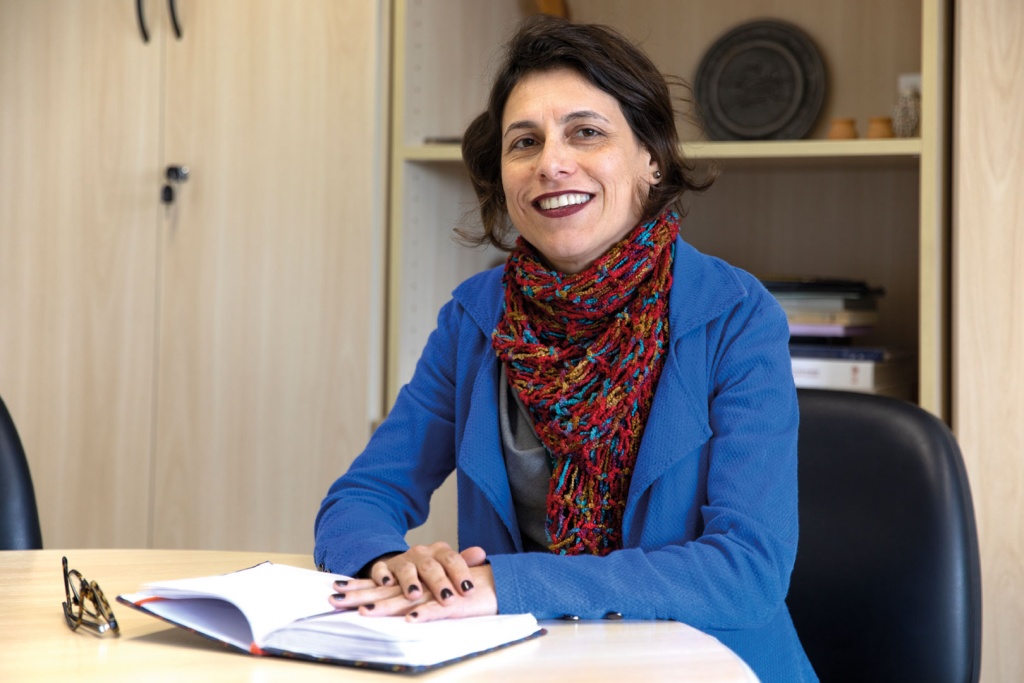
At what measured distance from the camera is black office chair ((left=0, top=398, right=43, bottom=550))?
1.45 meters

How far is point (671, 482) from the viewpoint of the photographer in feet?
4.10

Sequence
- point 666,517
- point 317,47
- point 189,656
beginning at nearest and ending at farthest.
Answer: point 189,656 < point 666,517 < point 317,47

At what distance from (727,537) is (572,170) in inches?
19.4

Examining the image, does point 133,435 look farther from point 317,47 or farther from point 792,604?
point 792,604

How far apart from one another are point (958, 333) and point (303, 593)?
1.38 metres

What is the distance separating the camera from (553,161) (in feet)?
4.54

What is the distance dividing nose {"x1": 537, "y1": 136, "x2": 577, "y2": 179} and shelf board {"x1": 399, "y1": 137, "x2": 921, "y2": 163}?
0.66m

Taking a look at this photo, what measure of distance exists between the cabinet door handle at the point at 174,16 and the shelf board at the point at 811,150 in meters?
0.65

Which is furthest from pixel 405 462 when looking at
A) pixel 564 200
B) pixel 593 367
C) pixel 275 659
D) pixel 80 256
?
pixel 80 256

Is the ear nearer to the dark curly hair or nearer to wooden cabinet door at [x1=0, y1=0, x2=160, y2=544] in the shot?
the dark curly hair

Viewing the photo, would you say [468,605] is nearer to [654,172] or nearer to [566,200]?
[566,200]

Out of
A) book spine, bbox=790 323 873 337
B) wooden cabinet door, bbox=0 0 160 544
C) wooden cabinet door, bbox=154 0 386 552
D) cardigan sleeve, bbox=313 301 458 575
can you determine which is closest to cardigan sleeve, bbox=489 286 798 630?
cardigan sleeve, bbox=313 301 458 575

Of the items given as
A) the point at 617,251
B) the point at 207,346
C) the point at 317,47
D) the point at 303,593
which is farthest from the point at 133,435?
the point at 303,593

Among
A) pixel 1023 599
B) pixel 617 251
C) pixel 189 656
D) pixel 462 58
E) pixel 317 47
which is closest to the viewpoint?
A: pixel 189 656
